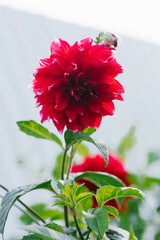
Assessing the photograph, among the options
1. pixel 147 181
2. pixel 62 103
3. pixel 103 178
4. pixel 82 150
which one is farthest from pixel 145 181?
pixel 62 103

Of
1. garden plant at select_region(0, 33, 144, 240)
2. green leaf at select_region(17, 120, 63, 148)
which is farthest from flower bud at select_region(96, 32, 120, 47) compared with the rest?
green leaf at select_region(17, 120, 63, 148)

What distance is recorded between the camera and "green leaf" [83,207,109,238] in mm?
315

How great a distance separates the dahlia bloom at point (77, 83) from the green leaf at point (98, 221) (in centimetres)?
8

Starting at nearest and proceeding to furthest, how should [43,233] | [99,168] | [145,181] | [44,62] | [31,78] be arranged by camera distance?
1. [43,233]
2. [44,62]
3. [99,168]
4. [145,181]
5. [31,78]

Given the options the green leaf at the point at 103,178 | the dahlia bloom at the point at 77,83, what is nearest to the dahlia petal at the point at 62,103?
the dahlia bloom at the point at 77,83

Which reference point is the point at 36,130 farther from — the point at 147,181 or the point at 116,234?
the point at 147,181

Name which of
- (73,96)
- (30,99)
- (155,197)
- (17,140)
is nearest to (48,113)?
(73,96)

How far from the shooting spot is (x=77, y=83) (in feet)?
1.20

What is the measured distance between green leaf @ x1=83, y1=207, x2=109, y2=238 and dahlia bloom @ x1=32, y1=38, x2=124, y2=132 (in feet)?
0.27

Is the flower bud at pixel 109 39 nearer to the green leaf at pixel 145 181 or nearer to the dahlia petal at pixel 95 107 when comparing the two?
the dahlia petal at pixel 95 107

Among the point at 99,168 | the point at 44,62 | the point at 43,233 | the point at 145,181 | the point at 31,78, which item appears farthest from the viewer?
the point at 31,78

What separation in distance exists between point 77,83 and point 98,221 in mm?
125

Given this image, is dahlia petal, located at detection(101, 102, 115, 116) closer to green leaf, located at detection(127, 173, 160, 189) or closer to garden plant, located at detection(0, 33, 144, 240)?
garden plant, located at detection(0, 33, 144, 240)

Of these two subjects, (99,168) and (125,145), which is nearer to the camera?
(99,168)
